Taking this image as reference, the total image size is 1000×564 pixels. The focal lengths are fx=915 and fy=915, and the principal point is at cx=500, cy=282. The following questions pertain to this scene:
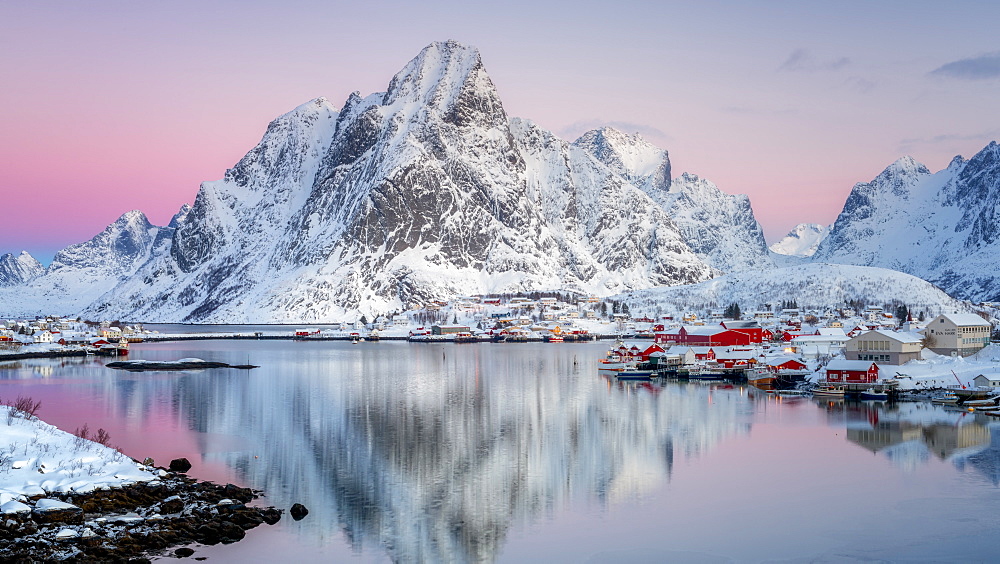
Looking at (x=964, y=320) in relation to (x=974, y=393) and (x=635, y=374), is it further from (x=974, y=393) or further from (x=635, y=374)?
(x=635, y=374)

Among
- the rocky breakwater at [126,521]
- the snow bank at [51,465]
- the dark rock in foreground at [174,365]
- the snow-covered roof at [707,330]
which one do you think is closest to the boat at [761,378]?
the snow-covered roof at [707,330]

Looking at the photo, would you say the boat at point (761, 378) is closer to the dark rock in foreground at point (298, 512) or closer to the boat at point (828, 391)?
the boat at point (828, 391)

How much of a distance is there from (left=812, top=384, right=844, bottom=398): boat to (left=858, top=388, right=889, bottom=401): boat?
1800 millimetres

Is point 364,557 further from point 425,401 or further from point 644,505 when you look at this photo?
point 425,401

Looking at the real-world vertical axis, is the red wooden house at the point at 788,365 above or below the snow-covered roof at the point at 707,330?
below

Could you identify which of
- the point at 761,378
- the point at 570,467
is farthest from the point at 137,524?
the point at 761,378

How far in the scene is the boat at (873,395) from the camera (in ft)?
225

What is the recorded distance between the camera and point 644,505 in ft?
121

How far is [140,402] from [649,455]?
1621 inches

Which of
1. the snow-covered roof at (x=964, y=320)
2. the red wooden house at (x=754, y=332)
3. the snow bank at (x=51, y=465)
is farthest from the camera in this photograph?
the red wooden house at (x=754, y=332)

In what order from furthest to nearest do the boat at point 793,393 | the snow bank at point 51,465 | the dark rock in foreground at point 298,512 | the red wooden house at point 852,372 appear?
the boat at point 793,393 → the red wooden house at point 852,372 → the dark rock in foreground at point 298,512 → the snow bank at point 51,465

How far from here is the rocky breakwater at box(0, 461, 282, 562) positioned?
2728 cm

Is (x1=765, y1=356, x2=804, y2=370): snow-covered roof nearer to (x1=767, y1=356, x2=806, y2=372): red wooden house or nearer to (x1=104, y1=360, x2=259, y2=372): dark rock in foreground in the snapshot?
(x1=767, y1=356, x2=806, y2=372): red wooden house

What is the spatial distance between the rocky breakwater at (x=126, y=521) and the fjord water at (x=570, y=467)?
1176mm
